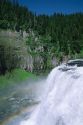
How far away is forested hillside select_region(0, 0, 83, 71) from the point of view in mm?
86375

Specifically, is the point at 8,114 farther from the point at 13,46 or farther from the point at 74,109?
the point at 13,46

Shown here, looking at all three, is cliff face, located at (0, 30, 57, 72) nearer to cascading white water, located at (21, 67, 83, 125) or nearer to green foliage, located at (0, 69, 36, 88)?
green foliage, located at (0, 69, 36, 88)

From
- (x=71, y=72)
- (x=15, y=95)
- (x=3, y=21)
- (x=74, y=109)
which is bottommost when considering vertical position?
(x=15, y=95)

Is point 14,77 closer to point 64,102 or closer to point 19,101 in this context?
point 19,101

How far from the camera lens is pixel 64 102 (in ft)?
84.5

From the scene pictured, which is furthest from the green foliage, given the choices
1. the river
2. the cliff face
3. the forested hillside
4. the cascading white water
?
the cascading white water

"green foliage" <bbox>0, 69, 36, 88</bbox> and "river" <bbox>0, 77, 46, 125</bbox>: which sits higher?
"green foliage" <bbox>0, 69, 36, 88</bbox>

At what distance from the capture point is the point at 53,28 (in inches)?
4417

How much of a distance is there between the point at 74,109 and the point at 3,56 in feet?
165

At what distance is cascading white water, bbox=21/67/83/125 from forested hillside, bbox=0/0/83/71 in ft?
133

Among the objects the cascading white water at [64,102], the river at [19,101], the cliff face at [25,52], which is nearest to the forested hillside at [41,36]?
the cliff face at [25,52]

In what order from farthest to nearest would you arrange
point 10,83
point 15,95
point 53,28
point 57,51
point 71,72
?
point 53,28, point 57,51, point 10,83, point 15,95, point 71,72

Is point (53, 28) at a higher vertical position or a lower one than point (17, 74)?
higher

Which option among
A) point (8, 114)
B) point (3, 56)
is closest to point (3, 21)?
point (3, 56)
